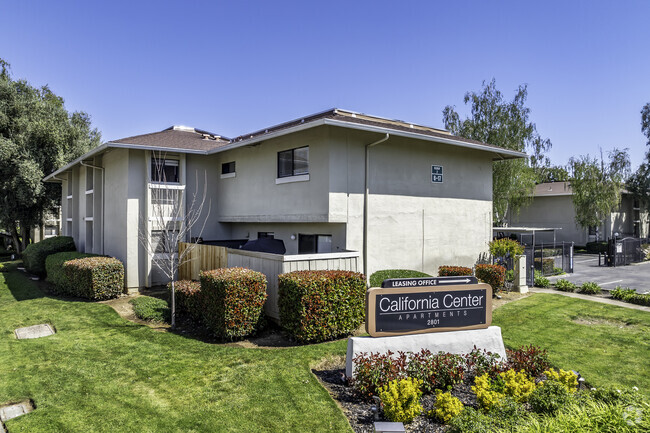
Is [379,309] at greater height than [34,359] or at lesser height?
greater

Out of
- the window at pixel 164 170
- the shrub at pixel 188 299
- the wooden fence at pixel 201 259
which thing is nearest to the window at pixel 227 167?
the window at pixel 164 170

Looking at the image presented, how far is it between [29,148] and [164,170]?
1438 cm

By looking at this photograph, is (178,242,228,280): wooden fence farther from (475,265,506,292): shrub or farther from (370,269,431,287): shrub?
(475,265,506,292): shrub

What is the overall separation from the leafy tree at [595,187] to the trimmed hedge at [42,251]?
36.2 m

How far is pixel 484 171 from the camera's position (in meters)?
16.0

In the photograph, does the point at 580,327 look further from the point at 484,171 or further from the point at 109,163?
the point at 109,163

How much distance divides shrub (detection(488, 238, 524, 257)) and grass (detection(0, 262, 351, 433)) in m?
9.16

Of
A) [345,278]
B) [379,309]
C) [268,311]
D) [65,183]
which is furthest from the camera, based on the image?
[65,183]

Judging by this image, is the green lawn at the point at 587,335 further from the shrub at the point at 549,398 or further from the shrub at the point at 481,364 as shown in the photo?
the shrub at the point at 549,398

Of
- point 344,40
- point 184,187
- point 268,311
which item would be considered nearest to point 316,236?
point 268,311

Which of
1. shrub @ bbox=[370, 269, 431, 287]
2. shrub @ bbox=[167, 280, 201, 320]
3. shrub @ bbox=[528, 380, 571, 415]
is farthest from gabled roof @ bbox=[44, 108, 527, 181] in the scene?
shrub @ bbox=[528, 380, 571, 415]

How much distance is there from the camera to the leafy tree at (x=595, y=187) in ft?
105

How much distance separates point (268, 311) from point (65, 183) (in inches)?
800

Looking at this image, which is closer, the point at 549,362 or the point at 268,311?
the point at 549,362
